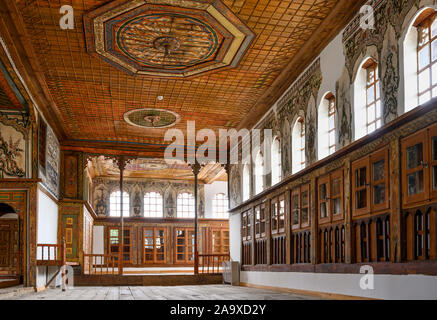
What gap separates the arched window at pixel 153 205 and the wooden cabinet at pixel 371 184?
18.1m

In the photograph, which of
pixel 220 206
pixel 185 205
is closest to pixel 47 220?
pixel 185 205

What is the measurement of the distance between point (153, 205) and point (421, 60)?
20.1m

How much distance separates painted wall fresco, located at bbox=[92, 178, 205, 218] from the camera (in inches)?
969

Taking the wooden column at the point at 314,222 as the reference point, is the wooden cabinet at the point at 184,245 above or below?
below

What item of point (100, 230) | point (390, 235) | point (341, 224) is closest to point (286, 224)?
point (341, 224)

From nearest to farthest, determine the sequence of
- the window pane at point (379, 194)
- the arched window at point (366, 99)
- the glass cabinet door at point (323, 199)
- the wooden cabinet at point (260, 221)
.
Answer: the window pane at point (379, 194), the arched window at point (366, 99), the glass cabinet door at point (323, 199), the wooden cabinet at point (260, 221)

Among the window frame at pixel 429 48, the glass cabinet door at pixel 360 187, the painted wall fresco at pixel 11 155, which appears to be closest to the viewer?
the window frame at pixel 429 48

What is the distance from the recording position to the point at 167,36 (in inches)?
375

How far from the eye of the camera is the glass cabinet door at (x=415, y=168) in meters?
6.23

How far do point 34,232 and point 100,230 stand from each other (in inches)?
458

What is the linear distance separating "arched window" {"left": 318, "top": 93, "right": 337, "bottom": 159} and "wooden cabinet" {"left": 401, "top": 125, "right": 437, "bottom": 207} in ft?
10.7

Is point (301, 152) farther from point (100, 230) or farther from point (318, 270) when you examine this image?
point (100, 230)

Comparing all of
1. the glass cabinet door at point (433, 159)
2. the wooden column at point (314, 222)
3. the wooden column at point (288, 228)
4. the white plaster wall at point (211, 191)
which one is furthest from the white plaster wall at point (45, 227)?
the white plaster wall at point (211, 191)

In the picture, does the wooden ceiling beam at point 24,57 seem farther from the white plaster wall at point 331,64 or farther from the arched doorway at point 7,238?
the white plaster wall at point 331,64
